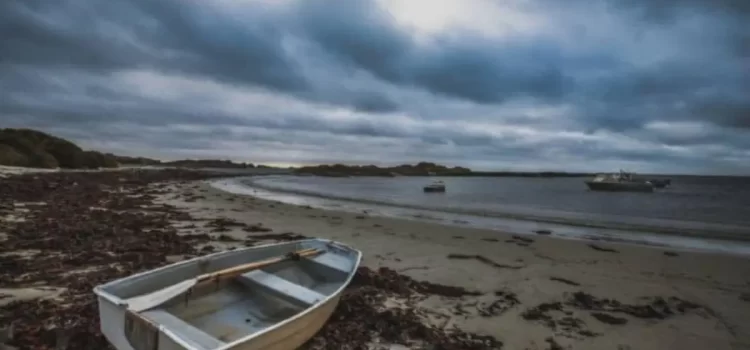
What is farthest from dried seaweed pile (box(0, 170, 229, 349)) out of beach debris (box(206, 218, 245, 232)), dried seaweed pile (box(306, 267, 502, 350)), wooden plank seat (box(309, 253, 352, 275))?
wooden plank seat (box(309, 253, 352, 275))

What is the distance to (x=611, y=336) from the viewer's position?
5102mm

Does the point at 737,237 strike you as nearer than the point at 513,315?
No

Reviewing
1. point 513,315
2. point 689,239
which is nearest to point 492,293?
point 513,315

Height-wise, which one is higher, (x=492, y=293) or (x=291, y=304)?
(x=291, y=304)

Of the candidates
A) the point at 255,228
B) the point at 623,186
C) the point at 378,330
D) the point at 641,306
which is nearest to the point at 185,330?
the point at 378,330

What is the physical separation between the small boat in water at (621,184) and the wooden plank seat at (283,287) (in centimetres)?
6254

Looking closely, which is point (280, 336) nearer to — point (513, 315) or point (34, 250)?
point (513, 315)

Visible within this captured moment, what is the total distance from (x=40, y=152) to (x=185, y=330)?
52.1 metres

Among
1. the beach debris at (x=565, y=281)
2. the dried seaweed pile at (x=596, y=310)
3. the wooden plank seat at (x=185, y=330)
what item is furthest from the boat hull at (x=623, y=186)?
the wooden plank seat at (x=185, y=330)

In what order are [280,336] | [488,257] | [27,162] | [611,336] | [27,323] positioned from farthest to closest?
[27,162] < [488,257] < [611,336] < [27,323] < [280,336]

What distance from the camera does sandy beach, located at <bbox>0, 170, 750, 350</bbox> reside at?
5180 millimetres

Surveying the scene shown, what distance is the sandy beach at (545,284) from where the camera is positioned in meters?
5.18

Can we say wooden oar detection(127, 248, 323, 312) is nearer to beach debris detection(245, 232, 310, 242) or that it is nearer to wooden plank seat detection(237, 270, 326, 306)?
wooden plank seat detection(237, 270, 326, 306)

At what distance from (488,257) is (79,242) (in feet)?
30.9
